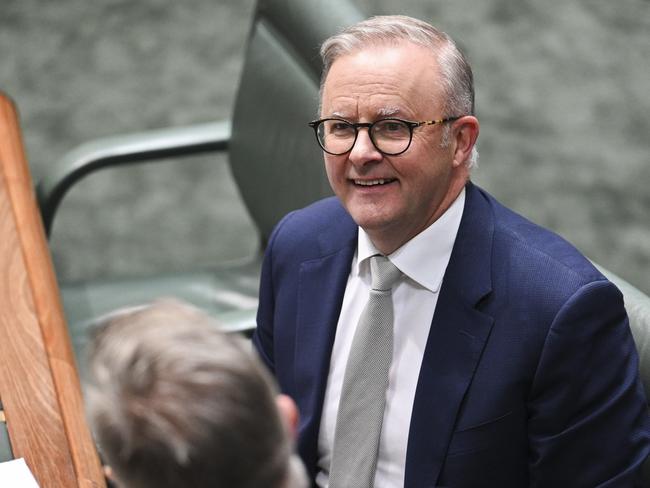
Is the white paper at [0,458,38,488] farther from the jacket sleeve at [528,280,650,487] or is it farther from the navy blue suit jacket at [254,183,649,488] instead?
the jacket sleeve at [528,280,650,487]

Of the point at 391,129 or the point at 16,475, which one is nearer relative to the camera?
the point at 16,475

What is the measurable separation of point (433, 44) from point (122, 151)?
3.50ft

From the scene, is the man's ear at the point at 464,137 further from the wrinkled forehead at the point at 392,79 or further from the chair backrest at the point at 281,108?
the chair backrest at the point at 281,108

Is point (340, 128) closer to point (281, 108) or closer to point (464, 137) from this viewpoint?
point (464, 137)

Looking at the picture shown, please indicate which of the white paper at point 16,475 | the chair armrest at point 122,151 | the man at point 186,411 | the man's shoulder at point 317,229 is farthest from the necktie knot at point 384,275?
the chair armrest at point 122,151

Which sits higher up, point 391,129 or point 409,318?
point 391,129

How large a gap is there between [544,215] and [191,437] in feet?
8.84

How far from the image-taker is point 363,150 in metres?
1.67

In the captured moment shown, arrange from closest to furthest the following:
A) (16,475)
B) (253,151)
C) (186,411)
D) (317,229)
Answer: (186,411) → (16,475) → (317,229) → (253,151)

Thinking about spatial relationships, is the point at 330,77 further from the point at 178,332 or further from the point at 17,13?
the point at 17,13

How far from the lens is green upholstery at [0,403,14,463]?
1582mm

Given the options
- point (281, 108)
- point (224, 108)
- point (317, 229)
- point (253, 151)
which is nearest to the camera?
point (317, 229)

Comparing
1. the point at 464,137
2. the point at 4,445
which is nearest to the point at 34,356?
the point at 4,445

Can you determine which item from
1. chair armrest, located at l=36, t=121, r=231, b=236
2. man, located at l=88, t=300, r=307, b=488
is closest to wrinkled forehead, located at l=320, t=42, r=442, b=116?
man, located at l=88, t=300, r=307, b=488
